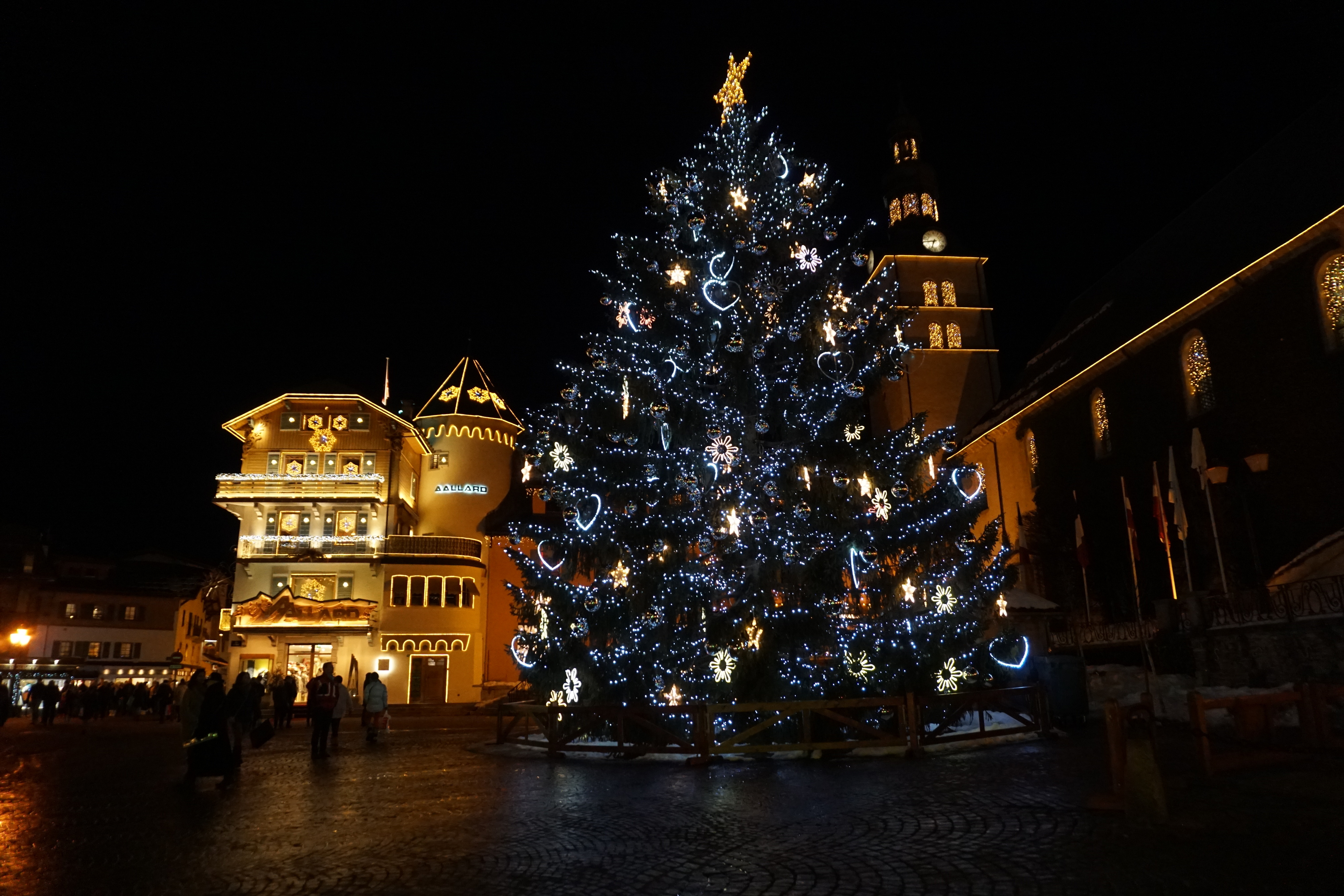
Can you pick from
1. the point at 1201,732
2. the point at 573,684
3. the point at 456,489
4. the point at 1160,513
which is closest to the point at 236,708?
the point at 573,684

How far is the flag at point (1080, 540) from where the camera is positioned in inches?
1215

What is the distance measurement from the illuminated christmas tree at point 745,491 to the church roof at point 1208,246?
14168mm

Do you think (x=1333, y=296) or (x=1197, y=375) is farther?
(x=1197, y=375)

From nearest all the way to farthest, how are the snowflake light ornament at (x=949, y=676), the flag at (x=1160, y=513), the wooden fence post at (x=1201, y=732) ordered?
1. the wooden fence post at (x=1201, y=732)
2. the snowflake light ornament at (x=949, y=676)
3. the flag at (x=1160, y=513)

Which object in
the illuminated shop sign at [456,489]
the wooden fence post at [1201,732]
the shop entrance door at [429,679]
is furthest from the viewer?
the illuminated shop sign at [456,489]

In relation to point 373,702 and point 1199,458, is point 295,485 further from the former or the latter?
point 1199,458

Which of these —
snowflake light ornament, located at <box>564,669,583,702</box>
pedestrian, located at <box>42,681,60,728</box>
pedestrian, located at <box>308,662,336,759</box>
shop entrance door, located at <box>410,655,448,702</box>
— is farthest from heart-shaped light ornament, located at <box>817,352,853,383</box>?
pedestrian, located at <box>42,681,60,728</box>

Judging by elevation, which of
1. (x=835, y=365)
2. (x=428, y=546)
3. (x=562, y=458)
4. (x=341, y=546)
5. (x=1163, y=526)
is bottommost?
(x=1163, y=526)

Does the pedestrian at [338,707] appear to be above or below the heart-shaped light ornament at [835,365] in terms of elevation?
below

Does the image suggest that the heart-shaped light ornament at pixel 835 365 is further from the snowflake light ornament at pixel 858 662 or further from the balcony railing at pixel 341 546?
the balcony railing at pixel 341 546

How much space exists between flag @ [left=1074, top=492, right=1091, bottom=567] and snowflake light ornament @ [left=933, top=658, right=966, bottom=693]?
16.7 metres

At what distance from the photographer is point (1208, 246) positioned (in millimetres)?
30734

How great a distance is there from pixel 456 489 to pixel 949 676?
122 ft

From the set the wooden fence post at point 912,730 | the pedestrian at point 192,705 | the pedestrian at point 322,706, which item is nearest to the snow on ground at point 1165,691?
the wooden fence post at point 912,730
